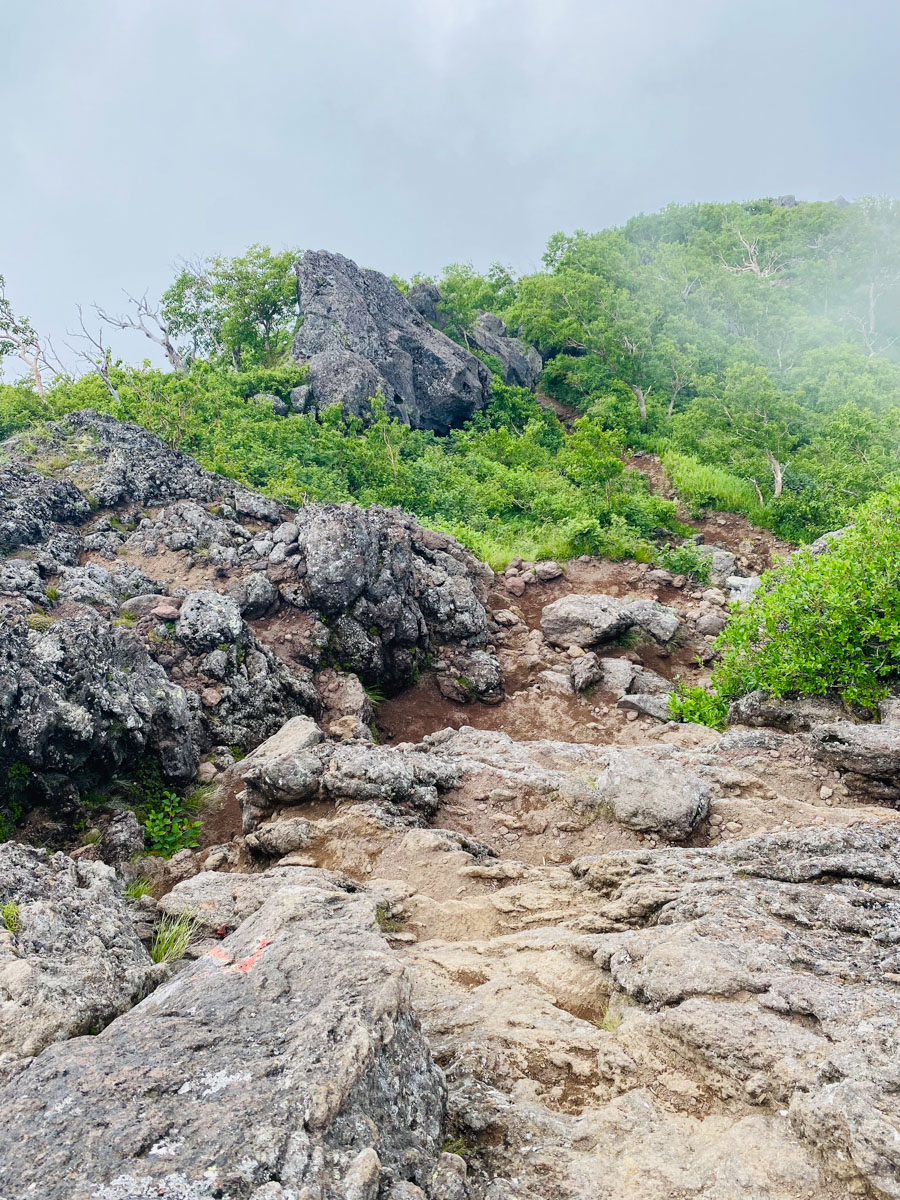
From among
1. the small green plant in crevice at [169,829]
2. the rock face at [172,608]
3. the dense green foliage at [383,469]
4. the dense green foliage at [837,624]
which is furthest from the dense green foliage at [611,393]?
the small green plant in crevice at [169,829]

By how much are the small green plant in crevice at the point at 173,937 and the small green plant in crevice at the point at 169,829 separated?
3.00 metres

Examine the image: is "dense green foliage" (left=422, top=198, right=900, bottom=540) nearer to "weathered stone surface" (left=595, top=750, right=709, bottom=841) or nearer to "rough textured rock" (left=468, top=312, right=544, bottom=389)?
"rough textured rock" (left=468, top=312, right=544, bottom=389)

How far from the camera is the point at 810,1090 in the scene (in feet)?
8.83

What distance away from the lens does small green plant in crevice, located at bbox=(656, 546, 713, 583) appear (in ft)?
64.8

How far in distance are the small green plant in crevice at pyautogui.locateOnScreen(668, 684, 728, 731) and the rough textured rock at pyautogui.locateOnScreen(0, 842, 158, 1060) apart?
869 cm

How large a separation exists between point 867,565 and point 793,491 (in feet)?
62.6

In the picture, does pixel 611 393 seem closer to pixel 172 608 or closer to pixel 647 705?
pixel 647 705

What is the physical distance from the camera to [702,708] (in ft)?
35.0

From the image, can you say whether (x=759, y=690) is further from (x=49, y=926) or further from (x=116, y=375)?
(x=116, y=375)

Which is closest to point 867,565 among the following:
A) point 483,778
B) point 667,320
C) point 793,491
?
point 483,778

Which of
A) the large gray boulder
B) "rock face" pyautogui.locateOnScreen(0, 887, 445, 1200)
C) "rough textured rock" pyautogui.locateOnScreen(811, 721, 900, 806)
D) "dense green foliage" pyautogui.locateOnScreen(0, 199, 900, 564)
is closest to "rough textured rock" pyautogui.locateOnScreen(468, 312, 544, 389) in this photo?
"dense green foliage" pyautogui.locateOnScreen(0, 199, 900, 564)

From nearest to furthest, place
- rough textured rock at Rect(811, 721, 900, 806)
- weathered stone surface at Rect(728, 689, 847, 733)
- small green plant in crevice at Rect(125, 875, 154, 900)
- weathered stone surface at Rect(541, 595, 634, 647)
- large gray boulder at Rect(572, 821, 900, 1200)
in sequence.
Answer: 1. large gray boulder at Rect(572, 821, 900, 1200)
2. small green plant in crevice at Rect(125, 875, 154, 900)
3. rough textured rock at Rect(811, 721, 900, 806)
4. weathered stone surface at Rect(728, 689, 847, 733)
5. weathered stone surface at Rect(541, 595, 634, 647)

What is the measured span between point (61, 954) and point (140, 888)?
267 centimetres

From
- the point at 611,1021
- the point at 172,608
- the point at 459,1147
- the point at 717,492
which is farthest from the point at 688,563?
the point at 459,1147
